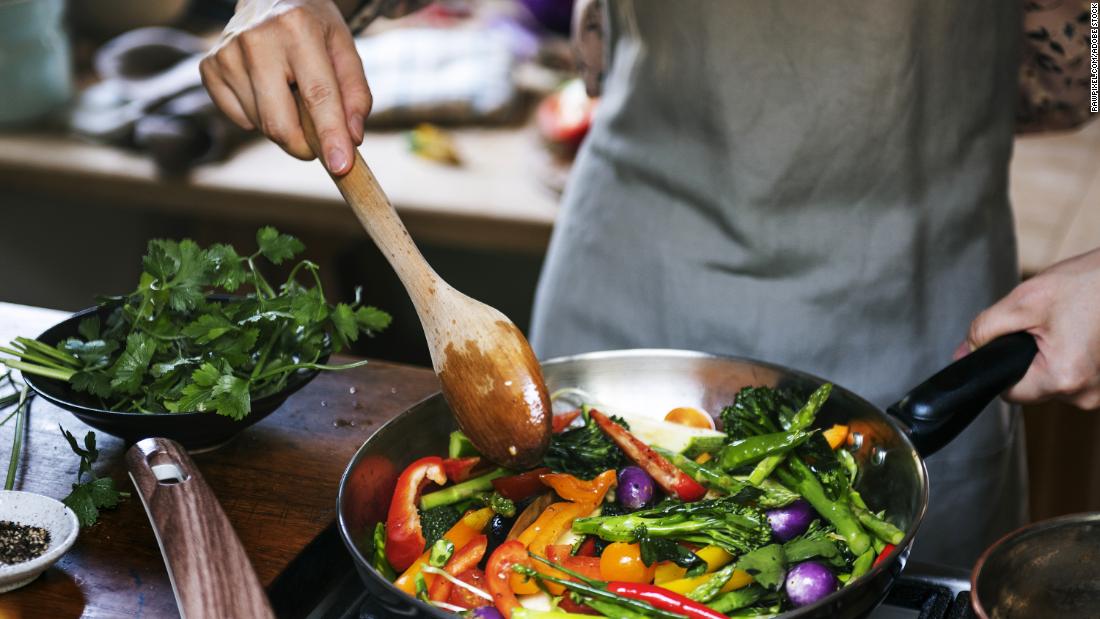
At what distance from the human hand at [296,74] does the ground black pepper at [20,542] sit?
1.60 feet

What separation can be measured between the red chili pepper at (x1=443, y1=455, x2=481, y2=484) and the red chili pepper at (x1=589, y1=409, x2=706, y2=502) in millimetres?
155

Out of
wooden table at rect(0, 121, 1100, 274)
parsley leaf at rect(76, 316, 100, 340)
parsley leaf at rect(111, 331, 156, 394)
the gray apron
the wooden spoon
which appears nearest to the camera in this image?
the wooden spoon

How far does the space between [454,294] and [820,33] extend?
2.42 ft

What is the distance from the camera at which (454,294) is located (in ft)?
3.96

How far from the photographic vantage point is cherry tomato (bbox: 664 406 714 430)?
132cm

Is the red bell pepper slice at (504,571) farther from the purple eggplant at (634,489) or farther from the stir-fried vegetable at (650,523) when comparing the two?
the purple eggplant at (634,489)

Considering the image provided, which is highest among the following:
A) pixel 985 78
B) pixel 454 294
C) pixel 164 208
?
pixel 985 78

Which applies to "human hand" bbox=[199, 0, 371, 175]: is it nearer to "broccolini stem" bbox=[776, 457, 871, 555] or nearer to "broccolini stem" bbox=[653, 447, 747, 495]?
"broccolini stem" bbox=[653, 447, 747, 495]

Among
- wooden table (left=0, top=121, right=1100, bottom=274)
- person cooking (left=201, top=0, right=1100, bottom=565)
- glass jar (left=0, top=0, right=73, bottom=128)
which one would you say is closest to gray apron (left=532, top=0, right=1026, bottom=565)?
person cooking (left=201, top=0, right=1100, bottom=565)

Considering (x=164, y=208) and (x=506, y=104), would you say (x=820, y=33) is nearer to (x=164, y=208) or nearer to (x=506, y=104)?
(x=506, y=104)

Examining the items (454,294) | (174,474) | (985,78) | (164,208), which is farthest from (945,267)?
(164,208)

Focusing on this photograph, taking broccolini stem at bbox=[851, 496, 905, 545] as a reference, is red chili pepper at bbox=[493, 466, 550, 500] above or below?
below

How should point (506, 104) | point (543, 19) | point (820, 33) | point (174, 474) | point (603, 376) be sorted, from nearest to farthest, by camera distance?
point (174, 474), point (603, 376), point (820, 33), point (506, 104), point (543, 19)

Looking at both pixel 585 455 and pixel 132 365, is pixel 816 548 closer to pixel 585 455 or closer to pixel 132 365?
pixel 585 455
